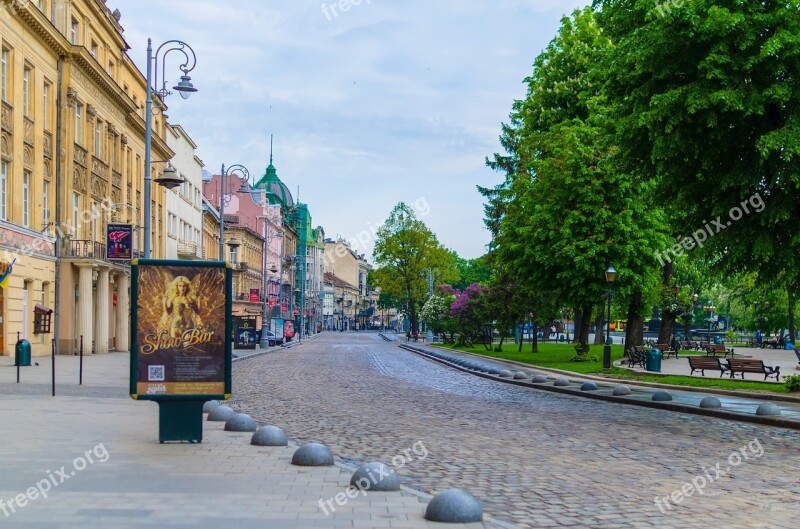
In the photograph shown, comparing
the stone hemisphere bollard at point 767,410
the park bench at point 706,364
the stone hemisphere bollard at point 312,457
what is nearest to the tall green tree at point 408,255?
the park bench at point 706,364

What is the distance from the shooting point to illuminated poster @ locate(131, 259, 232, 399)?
1145 centimetres

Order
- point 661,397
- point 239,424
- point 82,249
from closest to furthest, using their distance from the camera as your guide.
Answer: point 239,424, point 661,397, point 82,249

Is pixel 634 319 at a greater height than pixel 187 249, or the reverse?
pixel 187 249

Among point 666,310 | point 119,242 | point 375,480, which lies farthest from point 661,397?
point 666,310

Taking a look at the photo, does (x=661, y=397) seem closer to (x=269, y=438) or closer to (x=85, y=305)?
(x=269, y=438)

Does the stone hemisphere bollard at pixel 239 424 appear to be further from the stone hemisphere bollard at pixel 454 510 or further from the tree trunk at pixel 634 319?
the tree trunk at pixel 634 319

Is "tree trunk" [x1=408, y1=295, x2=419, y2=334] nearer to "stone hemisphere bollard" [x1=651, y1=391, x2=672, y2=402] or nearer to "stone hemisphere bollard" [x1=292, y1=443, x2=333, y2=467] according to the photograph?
"stone hemisphere bollard" [x1=651, y1=391, x2=672, y2=402]

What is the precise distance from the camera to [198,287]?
38.0 ft

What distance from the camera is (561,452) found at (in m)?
12.5

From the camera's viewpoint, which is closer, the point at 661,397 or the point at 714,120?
the point at 714,120

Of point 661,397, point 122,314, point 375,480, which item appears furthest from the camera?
point 122,314

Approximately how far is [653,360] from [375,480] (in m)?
26.1

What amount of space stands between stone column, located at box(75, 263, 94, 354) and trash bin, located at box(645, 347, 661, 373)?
24.5 m

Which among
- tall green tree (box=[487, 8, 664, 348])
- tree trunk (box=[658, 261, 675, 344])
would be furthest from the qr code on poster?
tree trunk (box=[658, 261, 675, 344])
